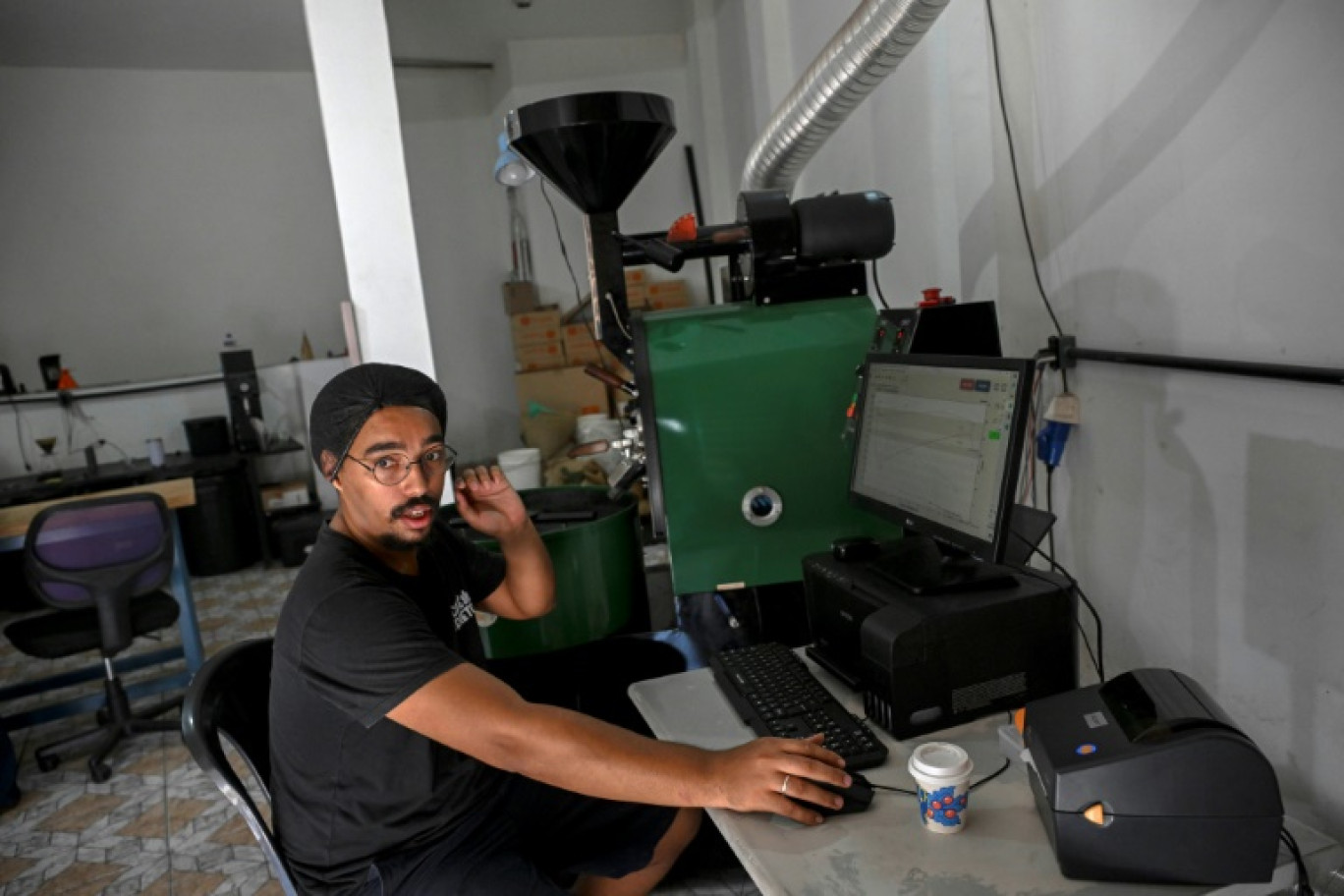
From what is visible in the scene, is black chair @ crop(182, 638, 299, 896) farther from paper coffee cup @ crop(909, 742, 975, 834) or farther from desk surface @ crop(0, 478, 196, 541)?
desk surface @ crop(0, 478, 196, 541)

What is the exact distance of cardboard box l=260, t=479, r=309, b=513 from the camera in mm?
5492

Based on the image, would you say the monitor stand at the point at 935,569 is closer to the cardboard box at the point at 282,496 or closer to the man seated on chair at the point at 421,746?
the man seated on chair at the point at 421,746

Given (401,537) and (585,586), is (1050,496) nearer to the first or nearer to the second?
(585,586)

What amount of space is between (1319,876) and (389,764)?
4.03 ft

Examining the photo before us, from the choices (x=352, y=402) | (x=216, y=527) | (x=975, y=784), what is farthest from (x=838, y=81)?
(x=216, y=527)

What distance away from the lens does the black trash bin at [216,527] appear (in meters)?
5.24

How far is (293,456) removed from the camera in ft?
19.5

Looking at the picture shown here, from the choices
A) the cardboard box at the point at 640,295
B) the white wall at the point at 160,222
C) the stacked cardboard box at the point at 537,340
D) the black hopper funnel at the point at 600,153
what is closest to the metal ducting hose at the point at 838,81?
the black hopper funnel at the point at 600,153

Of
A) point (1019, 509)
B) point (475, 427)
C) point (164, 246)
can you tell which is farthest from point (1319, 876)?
point (164, 246)

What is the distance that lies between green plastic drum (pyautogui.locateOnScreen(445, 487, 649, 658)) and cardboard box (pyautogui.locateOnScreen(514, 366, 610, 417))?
363 centimetres

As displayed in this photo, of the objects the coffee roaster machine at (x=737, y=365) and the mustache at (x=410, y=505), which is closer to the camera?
the mustache at (x=410, y=505)

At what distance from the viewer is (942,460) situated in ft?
4.51

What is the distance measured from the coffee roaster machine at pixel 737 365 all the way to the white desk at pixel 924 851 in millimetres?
616

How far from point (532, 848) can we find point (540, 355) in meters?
4.40
